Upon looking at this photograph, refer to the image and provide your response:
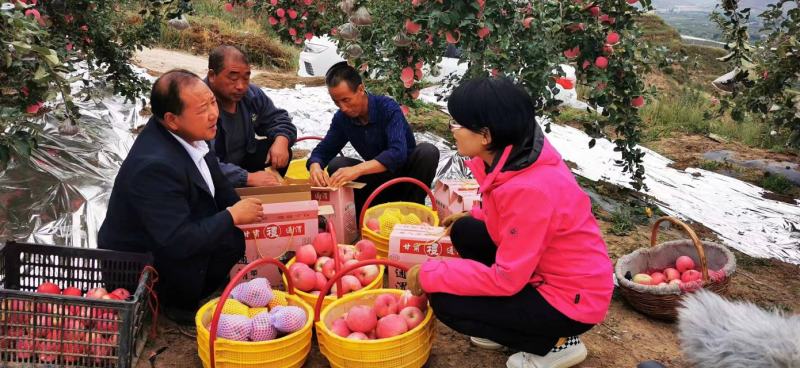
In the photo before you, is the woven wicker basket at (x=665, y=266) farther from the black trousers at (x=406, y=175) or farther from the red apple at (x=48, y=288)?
the red apple at (x=48, y=288)

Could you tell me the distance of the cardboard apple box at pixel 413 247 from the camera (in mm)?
2674

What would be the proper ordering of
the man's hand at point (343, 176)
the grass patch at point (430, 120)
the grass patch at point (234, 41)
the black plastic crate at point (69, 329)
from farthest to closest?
the grass patch at point (234, 41), the grass patch at point (430, 120), the man's hand at point (343, 176), the black plastic crate at point (69, 329)

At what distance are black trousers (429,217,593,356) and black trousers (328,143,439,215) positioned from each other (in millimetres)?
1296

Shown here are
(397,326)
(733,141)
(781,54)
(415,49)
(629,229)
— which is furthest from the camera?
(733,141)

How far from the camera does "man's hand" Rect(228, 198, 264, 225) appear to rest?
250 cm

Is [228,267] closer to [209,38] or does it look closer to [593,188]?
[593,188]

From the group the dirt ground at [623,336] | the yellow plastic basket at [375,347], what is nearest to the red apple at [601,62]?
the dirt ground at [623,336]

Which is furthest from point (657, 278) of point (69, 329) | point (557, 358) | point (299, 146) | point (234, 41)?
point (234, 41)

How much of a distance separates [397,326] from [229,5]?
2.68 metres

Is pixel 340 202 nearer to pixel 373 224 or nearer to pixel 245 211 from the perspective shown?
pixel 373 224

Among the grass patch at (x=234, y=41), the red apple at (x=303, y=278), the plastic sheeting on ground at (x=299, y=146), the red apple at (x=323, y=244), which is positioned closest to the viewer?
the red apple at (x=303, y=278)

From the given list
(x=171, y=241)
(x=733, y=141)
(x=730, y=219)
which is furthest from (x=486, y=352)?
(x=733, y=141)

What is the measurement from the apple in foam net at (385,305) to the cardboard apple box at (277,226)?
582 mm

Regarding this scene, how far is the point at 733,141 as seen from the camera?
6234 millimetres
